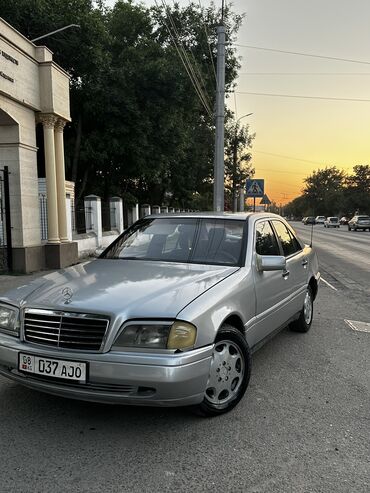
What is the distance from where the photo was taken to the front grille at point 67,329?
3.05 metres

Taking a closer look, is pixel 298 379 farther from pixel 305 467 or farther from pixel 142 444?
pixel 142 444

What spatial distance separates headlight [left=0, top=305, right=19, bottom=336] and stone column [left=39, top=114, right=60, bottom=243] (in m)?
9.01

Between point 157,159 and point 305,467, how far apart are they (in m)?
20.2

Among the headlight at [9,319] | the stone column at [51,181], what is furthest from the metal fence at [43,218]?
the headlight at [9,319]

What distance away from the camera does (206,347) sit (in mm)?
3160

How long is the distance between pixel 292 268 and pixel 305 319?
1019 mm

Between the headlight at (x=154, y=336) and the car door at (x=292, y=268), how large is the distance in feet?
7.17

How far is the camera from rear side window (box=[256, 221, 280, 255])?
4566mm

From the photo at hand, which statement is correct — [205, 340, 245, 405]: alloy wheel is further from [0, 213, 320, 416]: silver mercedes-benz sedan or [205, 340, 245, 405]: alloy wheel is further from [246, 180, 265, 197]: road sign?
[246, 180, 265, 197]: road sign

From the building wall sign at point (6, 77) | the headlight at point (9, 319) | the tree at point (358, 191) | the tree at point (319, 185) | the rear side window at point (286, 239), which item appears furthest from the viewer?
the tree at point (319, 185)

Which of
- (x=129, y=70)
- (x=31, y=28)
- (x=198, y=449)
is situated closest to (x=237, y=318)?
(x=198, y=449)

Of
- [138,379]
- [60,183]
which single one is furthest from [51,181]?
[138,379]

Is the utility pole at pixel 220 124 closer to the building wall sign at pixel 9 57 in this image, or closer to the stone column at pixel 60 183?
the stone column at pixel 60 183

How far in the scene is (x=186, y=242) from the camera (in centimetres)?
448
